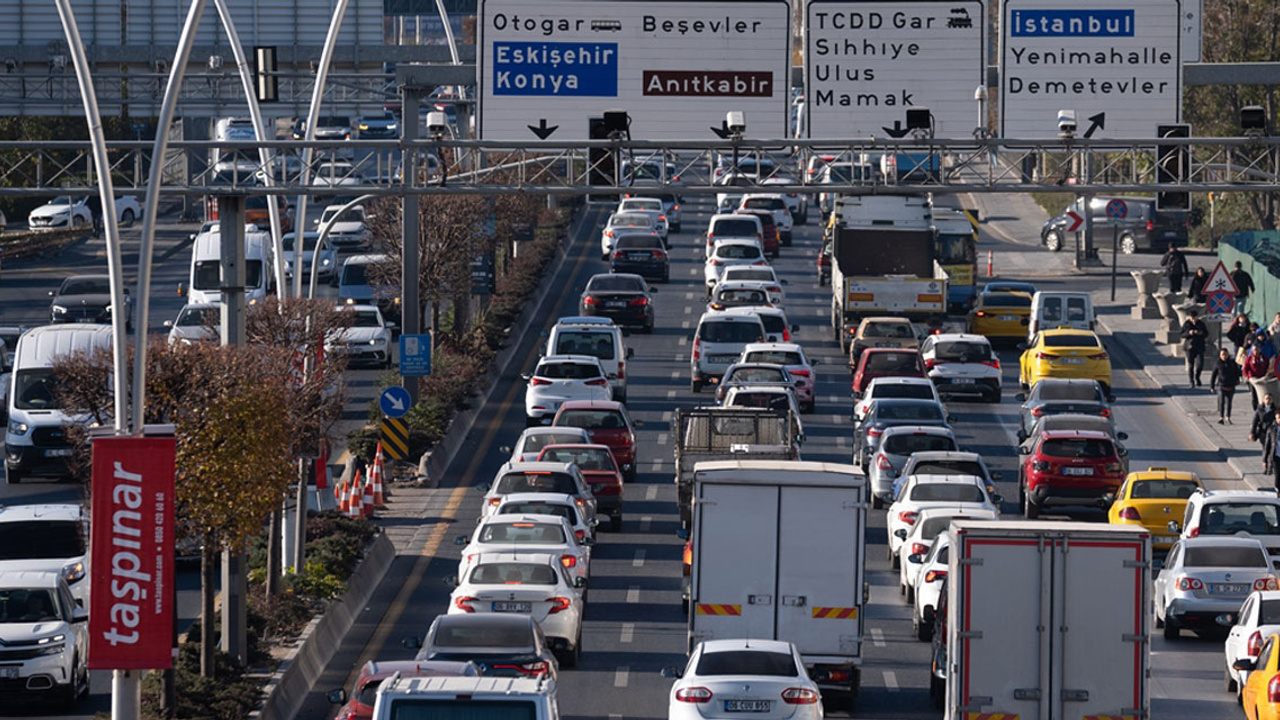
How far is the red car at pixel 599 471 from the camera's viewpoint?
119 feet

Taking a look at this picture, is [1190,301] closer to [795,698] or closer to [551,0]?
[551,0]

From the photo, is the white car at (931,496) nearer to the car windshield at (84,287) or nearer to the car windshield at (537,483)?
the car windshield at (537,483)

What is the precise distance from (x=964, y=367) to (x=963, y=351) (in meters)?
0.39

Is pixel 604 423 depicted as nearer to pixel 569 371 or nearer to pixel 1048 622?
pixel 569 371

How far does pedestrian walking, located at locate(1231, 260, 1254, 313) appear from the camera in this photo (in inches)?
2240

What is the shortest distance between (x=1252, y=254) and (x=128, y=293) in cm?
3233

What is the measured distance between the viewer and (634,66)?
30.0 meters

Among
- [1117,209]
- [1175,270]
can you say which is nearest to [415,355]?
[1175,270]

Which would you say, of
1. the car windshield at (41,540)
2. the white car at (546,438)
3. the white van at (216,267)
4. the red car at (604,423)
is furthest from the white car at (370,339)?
the car windshield at (41,540)

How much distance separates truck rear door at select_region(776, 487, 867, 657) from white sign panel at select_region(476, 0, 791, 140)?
22.9 feet

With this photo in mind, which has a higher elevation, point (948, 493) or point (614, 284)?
point (614, 284)

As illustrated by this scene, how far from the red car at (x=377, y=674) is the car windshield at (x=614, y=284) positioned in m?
37.5

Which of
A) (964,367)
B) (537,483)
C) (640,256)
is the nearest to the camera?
(537,483)

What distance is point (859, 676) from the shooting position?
2503 cm
